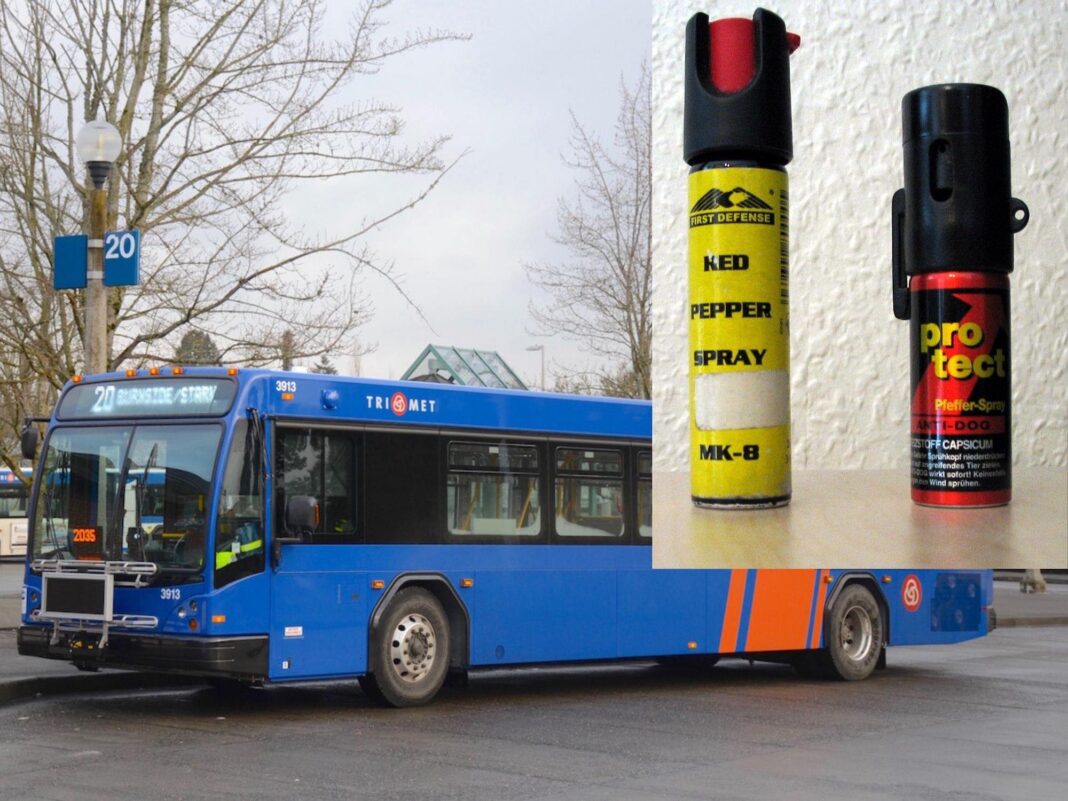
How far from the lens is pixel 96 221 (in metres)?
13.4

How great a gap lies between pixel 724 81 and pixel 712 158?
0.06 meters

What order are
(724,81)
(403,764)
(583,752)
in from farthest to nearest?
1. (583,752)
2. (403,764)
3. (724,81)

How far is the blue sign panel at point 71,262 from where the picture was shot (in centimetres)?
1312

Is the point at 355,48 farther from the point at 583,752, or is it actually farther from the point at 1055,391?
the point at 1055,391

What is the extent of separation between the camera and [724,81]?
1316mm

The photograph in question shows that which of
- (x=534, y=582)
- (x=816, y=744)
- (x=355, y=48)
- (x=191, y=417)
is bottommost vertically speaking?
(x=816, y=744)

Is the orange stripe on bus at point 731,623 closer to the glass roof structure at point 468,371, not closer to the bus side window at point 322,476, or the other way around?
the glass roof structure at point 468,371

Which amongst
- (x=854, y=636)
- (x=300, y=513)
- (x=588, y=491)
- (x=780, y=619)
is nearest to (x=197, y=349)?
(x=588, y=491)

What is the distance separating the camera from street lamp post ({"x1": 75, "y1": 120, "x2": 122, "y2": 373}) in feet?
42.8

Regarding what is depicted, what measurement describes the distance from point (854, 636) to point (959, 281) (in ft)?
51.3

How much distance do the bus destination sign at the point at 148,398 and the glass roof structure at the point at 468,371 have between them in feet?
4.81

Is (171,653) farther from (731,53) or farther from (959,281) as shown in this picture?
(959,281)

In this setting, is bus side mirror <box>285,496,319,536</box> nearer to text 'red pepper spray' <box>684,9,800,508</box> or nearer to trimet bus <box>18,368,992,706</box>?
trimet bus <box>18,368,992,706</box>

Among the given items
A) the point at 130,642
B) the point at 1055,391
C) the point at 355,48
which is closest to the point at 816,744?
the point at 130,642
